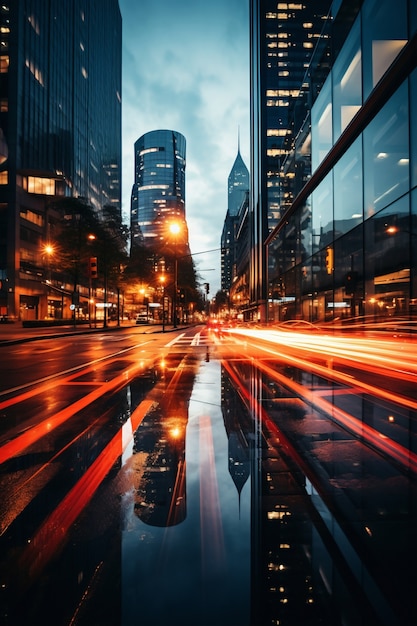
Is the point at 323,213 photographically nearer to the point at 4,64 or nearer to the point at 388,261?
the point at 388,261

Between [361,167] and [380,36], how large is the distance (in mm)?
6317

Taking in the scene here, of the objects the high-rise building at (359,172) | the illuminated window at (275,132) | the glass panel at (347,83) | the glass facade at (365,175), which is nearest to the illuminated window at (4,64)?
the illuminated window at (275,132)

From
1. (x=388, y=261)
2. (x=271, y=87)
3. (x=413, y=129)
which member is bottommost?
(x=388, y=261)

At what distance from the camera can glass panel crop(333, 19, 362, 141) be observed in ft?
70.8

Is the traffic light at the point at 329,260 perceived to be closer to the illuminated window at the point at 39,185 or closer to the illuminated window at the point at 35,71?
the illuminated window at the point at 39,185

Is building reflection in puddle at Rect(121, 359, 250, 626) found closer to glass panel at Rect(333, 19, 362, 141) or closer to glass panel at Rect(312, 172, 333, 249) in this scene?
glass panel at Rect(333, 19, 362, 141)

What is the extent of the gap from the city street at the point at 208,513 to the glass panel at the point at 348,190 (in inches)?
745

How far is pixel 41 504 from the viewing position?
109 inches

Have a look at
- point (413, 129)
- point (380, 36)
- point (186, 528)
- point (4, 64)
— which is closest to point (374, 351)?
point (413, 129)

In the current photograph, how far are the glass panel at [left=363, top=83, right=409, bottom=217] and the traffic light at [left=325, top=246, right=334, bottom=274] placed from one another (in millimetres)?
5410

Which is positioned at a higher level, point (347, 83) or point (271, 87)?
point (271, 87)

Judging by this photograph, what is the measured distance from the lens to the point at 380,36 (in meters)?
19.0

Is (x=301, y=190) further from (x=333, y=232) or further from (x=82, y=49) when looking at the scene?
(x=82, y=49)

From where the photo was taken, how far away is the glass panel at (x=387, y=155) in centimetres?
1727
